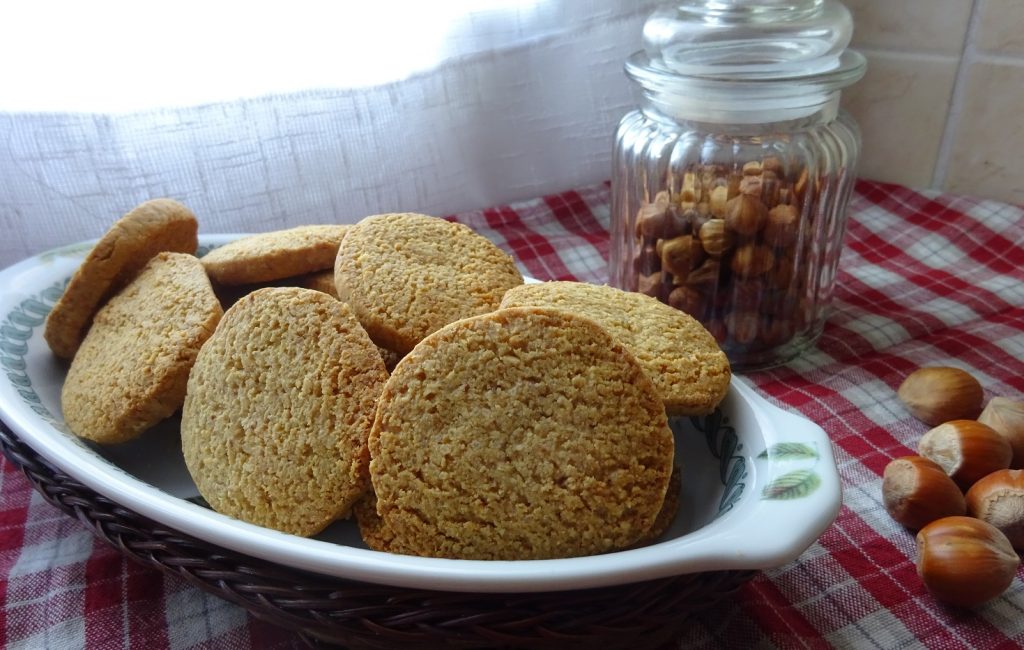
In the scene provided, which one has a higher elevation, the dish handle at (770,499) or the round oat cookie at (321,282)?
the round oat cookie at (321,282)

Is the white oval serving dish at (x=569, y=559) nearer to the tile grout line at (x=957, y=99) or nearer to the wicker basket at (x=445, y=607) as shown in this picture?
the wicker basket at (x=445, y=607)

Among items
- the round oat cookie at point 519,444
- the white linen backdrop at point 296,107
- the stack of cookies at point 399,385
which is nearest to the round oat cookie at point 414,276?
the stack of cookies at point 399,385

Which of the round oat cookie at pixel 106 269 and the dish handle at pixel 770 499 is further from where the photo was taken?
the round oat cookie at pixel 106 269

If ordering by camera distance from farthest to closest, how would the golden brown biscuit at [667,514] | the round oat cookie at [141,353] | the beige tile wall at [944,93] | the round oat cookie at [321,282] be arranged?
the beige tile wall at [944,93]
the round oat cookie at [321,282]
the round oat cookie at [141,353]
the golden brown biscuit at [667,514]

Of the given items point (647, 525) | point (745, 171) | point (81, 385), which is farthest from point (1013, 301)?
point (81, 385)

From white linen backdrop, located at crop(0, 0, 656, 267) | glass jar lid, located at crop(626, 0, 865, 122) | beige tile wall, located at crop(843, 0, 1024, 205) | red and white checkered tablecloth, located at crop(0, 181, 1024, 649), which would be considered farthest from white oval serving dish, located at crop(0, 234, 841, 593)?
beige tile wall, located at crop(843, 0, 1024, 205)

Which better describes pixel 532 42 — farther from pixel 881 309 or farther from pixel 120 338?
pixel 120 338
